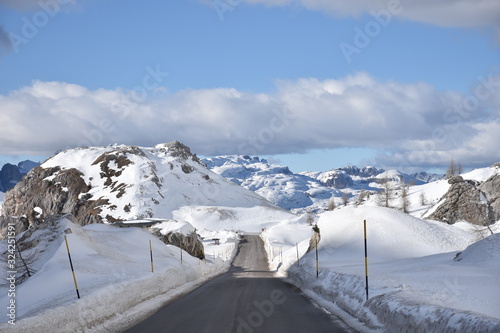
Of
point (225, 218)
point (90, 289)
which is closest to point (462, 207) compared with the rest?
point (90, 289)

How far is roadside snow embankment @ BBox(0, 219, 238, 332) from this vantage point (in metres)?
13.1

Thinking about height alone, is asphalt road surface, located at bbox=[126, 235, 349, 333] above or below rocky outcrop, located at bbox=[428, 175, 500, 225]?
below

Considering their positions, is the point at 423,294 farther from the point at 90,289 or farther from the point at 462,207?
the point at 462,207

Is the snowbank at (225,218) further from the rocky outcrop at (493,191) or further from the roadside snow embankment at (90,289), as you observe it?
the roadside snow embankment at (90,289)

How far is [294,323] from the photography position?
47.0 feet

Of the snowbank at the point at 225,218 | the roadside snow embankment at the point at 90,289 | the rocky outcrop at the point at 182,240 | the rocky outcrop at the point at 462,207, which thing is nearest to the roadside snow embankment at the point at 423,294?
the roadside snow embankment at the point at 90,289

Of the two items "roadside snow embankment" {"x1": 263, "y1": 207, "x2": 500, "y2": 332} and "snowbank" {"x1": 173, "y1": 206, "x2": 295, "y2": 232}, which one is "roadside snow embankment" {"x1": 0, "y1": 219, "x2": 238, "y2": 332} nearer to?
"roadside snow embankment" {"x1": 263, "y1": 207, "x2": 500, "y2": 332}

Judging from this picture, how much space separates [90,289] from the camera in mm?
17000

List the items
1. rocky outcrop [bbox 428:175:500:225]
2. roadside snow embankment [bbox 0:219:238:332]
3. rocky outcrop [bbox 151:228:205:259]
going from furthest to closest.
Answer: rocky outcrop [bbox 428:175:500:225] < rocky outcrop [bbox 151:228:205:259] < roadside snow embankment [bbox 0:219:238:332]

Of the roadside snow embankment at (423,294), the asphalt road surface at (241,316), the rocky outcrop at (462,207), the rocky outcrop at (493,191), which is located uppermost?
the rocky outcrop at (493,191)

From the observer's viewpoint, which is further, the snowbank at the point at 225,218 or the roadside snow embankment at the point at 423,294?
the snowbank at the point at 225,218

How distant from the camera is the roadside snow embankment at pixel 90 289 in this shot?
1305cm

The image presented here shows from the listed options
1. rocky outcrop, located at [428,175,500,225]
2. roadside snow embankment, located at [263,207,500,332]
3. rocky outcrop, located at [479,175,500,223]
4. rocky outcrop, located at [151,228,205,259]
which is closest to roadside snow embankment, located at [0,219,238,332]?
roadside snow embankment, located at [263,207,500,332]

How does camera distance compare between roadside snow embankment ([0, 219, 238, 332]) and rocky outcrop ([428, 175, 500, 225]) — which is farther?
rocky outcrop ([428, 175, 500, 225])
